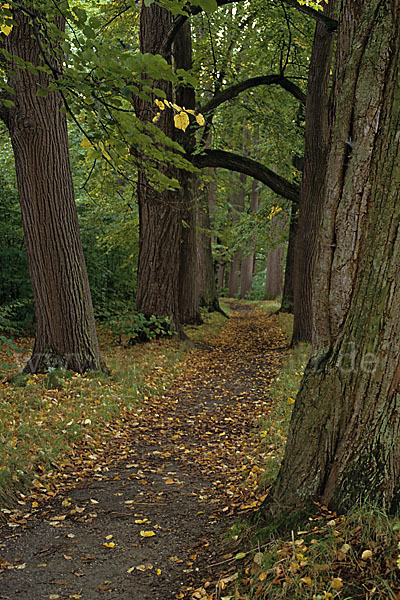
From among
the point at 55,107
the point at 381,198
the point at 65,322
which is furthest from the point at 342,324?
the point at 55,107

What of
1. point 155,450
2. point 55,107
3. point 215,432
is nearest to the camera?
point 155,450

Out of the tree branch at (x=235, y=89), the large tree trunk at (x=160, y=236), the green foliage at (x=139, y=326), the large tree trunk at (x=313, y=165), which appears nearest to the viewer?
the large tree trunk at (x=313, y=165)

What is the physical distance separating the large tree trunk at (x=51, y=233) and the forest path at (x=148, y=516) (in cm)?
166

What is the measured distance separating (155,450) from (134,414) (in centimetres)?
110

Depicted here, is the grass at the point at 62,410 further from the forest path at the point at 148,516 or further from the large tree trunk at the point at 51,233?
the large tree trunk at the point at 51,233

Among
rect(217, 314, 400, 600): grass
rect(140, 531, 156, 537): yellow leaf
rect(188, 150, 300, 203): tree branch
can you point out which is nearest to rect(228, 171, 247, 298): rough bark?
rect(188, 150, 300, 203): tree branch

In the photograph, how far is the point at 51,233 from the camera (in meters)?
7.66

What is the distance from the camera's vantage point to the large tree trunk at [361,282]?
2980 millimetres

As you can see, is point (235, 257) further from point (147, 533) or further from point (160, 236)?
point (147, 533)

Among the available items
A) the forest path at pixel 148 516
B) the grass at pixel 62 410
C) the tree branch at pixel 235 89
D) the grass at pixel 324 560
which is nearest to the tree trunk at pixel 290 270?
the tree branch at pixel 235 89

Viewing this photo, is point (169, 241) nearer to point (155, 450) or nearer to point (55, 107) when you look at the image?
point (55, 107)

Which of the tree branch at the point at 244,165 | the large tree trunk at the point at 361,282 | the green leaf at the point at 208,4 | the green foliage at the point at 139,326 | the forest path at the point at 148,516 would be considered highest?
the tree branch at the point at 244,165

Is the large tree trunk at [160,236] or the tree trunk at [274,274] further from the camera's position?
the tree trunk at [274,274]

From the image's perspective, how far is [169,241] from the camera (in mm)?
11219
